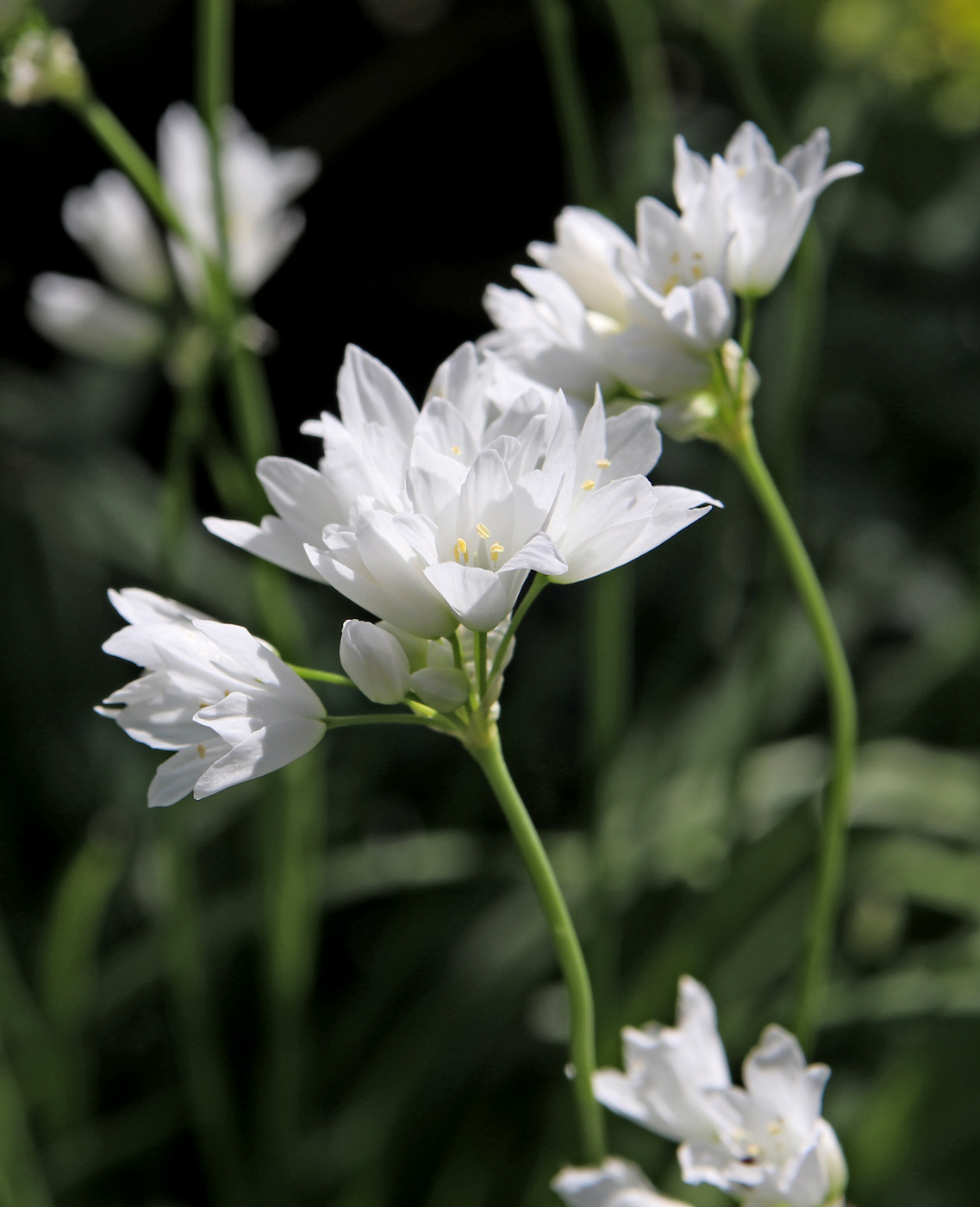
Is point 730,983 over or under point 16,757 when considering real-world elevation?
under

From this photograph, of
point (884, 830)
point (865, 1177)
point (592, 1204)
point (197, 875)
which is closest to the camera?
point (592, 1204)

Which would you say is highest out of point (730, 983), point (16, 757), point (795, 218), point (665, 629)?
point (795, 218)

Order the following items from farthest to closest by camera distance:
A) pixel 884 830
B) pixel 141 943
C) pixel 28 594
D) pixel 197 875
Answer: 1. pixel 28 594
2. pixel 197 875
3. pixel 141 943
4. pixel 884 830

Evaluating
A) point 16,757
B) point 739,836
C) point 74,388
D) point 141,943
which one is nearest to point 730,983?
point 739,836

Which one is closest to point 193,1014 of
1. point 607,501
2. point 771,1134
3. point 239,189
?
point 771,1134

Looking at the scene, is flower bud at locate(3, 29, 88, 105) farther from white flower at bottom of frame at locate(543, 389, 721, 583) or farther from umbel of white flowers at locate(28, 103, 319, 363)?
white flower at bottom of frame at locate(543, 389, 721, 583)

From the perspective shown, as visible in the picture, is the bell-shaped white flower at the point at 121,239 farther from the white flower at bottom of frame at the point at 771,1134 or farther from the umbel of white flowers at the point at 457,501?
the white flower at bottom of frame at the point at 771,1134

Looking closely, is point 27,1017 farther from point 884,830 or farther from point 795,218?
point 795,218

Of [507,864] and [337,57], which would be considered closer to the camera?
[507,864]
